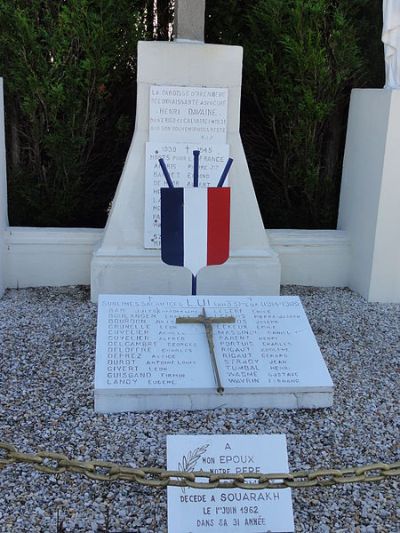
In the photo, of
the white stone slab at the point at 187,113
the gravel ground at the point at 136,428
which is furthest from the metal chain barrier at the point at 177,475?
the white stone slab at the point at 187,113

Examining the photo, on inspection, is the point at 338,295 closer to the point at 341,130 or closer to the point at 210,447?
the point at 341,130

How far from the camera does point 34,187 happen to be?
223 inches

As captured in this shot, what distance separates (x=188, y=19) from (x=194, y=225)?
1.76 m

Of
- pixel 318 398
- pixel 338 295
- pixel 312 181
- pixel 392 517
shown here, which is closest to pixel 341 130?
pixel 312 181

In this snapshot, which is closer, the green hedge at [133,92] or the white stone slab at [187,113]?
the white stone slab at [187,113]

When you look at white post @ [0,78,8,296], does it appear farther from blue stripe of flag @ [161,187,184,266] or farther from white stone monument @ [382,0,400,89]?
white stone monument @ [382,0,400,89]

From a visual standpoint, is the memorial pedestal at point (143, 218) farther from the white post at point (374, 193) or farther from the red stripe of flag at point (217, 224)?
the red stripe of flag at point (217, 224)

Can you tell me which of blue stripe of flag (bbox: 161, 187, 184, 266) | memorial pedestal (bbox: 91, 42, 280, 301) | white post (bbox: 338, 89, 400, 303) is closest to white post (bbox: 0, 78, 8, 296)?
memorial pedestal (bbox: 91, 42, 280, 301)

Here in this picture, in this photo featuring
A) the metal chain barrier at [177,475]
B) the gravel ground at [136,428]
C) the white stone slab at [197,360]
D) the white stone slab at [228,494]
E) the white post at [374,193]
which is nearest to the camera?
the metal chain barrier at [177,475]

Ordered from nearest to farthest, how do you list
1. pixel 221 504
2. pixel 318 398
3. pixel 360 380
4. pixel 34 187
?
pixel 221 504, pixel 318 398, pixel 360 380, pixel 34 187

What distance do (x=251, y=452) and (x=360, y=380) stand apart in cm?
159

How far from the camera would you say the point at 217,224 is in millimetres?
3600

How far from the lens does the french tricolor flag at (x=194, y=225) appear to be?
11.6ft

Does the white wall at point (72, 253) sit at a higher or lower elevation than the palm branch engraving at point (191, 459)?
lower
